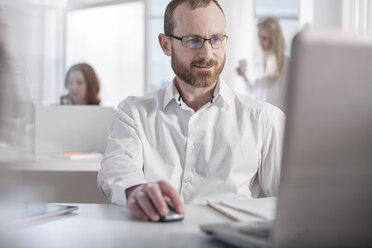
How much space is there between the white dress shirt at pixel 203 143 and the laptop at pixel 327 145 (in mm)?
867

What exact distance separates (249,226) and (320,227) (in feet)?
0.62

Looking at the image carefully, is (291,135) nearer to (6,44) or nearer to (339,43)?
(339,43)

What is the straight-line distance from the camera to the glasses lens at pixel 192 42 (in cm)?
150

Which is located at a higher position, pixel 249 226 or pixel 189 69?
pixel 189 69

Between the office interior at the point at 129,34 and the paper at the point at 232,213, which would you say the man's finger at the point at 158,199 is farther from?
the office interior at the point at 129,34

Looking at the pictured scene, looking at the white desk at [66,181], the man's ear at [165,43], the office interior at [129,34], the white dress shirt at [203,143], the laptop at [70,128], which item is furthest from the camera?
the office interior at [129,34]

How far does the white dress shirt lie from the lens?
4.72 feet

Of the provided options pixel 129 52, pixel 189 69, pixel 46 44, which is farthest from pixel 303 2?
pixel 189 69

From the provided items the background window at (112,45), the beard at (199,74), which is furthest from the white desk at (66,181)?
the background window at (112,45)

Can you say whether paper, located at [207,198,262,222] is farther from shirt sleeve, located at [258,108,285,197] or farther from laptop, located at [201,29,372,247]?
shirt sleeve, located at [258,108,285,197]

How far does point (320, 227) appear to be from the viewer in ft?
1.79

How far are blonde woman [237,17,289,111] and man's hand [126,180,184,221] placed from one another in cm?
310

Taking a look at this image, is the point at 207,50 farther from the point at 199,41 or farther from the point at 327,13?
the point at 327,13

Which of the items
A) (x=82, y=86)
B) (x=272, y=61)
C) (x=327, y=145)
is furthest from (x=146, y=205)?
(x=82, y=86)
